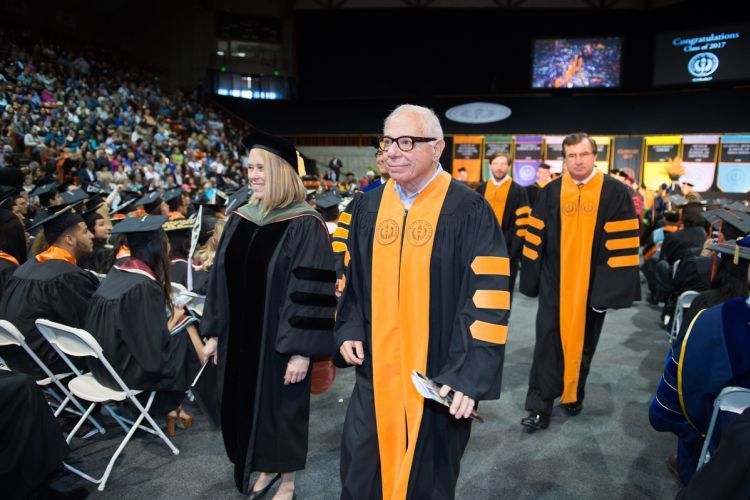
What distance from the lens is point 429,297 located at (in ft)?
6.21

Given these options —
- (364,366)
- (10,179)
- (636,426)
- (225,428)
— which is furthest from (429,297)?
(10,179)

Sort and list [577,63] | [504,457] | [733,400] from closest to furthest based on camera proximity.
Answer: [733,400], [504,457], [577,63]

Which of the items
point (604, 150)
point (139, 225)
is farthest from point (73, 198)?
point (604, 150)

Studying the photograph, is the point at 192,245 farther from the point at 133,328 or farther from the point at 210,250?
the point at 133,328

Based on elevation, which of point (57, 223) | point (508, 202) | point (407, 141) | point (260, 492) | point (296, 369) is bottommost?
point (260, 492)

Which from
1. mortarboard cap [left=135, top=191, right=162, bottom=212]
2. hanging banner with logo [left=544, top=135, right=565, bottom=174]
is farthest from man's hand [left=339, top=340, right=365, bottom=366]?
hanging banner with logo [left=544, top=135, right=565, bottom=174]

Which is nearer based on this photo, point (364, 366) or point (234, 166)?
point (364, 366)

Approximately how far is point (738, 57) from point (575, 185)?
1488 centimetres

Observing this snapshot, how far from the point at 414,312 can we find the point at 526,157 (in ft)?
52.4

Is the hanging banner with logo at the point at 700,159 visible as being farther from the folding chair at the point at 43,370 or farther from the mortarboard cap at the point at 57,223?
the folding chair at the point at 43,370

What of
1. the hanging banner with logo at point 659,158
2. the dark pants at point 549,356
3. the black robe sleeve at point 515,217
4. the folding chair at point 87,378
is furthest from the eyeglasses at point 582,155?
the hanging banner with logo at point 659,158

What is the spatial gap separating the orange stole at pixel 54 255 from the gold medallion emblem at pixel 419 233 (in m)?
2.31

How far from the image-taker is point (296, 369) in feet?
7.69

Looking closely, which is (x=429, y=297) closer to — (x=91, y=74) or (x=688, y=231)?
(x=688, y=231)
